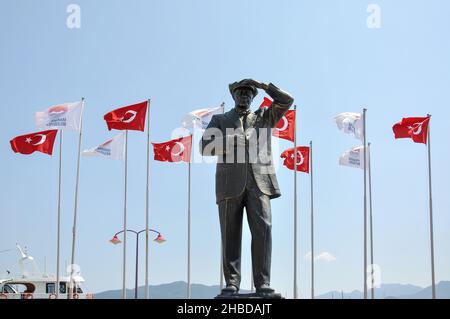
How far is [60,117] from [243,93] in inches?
633

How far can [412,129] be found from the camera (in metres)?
23.6

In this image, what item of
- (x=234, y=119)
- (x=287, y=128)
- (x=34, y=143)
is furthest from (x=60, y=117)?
(x=234, y=119)

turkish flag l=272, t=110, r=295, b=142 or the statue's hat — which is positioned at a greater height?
turkish flag l=272, t=110, r=295, b=142

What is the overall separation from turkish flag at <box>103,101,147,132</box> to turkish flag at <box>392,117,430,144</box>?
9643mm

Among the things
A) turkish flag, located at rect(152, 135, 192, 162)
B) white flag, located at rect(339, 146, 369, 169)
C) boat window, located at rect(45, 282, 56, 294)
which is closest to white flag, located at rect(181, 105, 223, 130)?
turkish flag, located at rect(152, 135, 192, 162)

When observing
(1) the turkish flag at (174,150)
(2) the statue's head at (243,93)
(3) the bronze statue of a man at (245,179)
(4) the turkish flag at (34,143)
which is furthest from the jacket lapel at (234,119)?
(4) the turkish flag at (34,143)

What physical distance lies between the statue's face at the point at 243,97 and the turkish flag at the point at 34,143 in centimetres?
1647

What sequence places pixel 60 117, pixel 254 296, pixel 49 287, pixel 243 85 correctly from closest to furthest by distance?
pixel 254 296 < pixel 243 85 < pixel 60 117 < pixel 49 287

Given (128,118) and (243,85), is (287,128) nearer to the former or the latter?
(128,118)

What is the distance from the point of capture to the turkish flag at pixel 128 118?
76.6 feet

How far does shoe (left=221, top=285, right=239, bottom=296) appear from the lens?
7.50m

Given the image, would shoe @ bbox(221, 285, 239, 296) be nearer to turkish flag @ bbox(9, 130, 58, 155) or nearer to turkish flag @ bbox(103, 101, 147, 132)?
turkish flag @ bbox(103, 101, 147, 132)

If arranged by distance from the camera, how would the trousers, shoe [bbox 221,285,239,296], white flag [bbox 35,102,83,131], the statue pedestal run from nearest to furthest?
the statue pedestal
shoe [bbox 221,285,239,296]
the trousers
white flag [bbox 35,102,83,131]

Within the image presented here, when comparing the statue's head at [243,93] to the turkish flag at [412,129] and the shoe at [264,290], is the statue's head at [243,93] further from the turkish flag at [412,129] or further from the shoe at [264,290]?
the turkish flag at [412,129]
